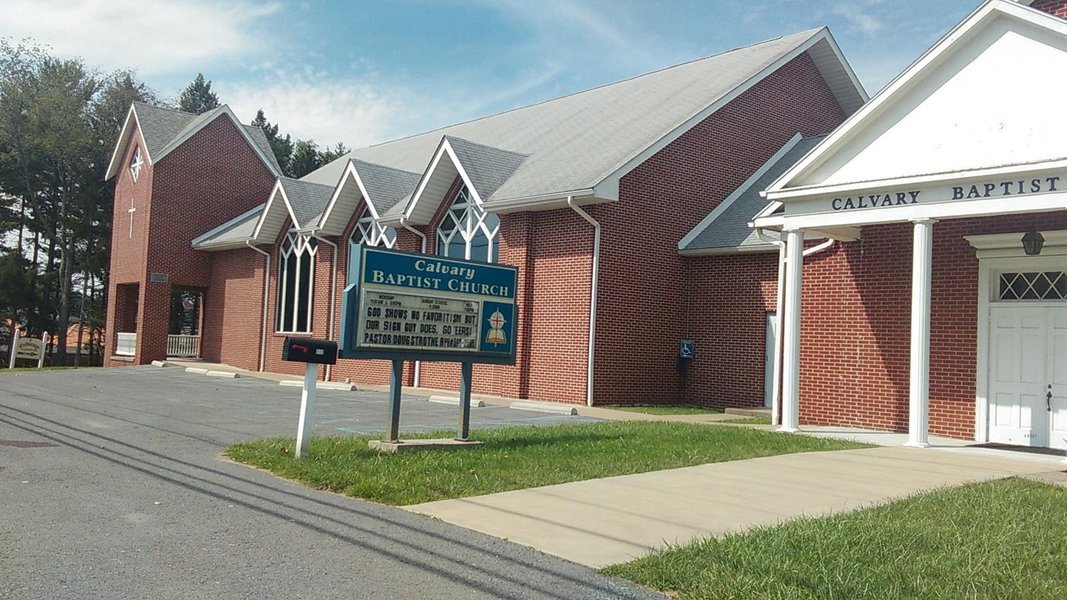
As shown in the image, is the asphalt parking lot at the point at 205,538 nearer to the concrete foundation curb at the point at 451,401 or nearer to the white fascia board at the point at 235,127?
the concrete foundation curb at the point at 451,401

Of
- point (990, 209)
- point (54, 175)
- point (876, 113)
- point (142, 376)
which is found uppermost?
point (54, 175)

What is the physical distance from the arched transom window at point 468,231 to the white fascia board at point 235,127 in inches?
542

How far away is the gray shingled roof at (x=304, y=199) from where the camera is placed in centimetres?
2923

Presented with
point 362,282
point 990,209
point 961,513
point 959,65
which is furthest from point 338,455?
point 959,65

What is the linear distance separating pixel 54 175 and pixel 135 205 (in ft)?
51.1

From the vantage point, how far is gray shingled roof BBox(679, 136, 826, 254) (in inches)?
786

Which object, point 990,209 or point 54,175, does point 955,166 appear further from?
point 54,175

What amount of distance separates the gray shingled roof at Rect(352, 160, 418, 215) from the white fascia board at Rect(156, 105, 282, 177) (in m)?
9.86

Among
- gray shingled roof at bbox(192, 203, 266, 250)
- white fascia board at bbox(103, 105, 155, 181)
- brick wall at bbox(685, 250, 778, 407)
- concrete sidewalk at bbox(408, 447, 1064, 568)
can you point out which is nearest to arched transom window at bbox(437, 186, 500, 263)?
brick wall at bbox(685, 250, 778, 407)

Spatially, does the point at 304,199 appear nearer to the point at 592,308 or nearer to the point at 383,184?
the point at 383,184

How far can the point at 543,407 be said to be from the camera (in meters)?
18.5

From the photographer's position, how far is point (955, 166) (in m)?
12.9

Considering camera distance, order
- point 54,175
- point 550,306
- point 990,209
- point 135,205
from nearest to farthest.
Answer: point 990,209 < point 550,306 < point 135,205 < point 54,175

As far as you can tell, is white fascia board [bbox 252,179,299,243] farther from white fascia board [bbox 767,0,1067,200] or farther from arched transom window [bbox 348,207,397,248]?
white fascia board [bbox 767,0,1067,200]
